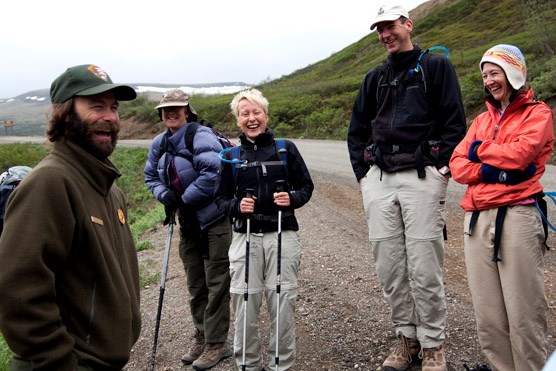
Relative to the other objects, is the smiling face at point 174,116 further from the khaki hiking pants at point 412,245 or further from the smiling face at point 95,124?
the smiling face at point 95,124

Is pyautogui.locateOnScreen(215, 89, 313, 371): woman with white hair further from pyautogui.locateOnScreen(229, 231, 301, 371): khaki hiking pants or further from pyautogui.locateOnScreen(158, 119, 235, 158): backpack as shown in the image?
pyautogui.locateOnScreen(158, 119, 235, 158): backpack

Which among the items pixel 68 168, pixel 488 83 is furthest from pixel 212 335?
pixel 488 83

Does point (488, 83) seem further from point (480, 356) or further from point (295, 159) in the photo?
point (480, 356)

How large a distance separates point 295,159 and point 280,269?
93 cm

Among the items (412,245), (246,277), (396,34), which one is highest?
(396,34)

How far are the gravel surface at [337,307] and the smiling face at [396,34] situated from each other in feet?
8.36

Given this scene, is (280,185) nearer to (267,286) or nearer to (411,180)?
(267,286)

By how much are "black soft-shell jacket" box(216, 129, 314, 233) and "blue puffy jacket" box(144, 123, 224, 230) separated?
46cm

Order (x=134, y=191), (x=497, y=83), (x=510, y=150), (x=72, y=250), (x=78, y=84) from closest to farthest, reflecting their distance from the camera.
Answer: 1. (x=72, y=250)
2. (x=78, y=84)
3. (x=510, y=150)
4. (x=497, y=83)
5. (x=134, y=191)

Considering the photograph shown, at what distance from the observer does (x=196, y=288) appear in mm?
4992

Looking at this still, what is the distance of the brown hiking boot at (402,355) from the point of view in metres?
3.96

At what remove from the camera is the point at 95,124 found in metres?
2.61

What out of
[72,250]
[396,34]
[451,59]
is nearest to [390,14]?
[396,34]

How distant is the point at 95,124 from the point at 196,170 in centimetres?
221
